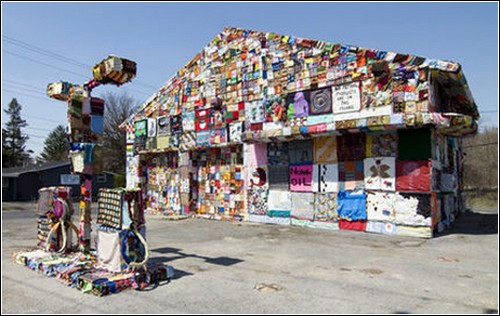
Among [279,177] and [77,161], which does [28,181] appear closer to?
[279,177]

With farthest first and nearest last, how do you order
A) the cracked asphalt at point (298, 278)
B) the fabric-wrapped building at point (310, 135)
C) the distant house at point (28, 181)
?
the distant house at point (28, 181), the fabric-wrapped building at point (310, 135), the cracked asphalt at point (298, 278)

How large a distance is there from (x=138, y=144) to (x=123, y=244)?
13.7 metres

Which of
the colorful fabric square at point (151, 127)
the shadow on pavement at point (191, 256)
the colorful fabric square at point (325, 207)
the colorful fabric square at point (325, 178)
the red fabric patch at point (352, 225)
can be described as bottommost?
the shadow on pavement at point (191, 256)

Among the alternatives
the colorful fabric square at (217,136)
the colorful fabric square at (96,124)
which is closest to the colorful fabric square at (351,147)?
the colorful fabric square at (217,136)

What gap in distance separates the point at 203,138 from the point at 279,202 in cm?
465

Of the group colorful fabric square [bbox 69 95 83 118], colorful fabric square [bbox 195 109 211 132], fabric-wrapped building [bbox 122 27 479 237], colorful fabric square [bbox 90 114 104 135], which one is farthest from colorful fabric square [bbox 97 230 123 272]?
colorful fabric square [bbox 195 109 211 132]

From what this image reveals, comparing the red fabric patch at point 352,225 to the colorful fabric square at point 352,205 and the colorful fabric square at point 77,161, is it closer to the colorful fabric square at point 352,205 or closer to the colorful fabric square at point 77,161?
the colorful fabric square at point 352,205

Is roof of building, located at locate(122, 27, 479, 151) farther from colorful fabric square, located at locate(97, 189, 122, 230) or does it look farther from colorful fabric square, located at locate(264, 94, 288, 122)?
colorful fabric square, located at locate(97, 189, 122, 230)

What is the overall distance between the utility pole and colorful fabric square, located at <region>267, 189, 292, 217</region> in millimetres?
7472

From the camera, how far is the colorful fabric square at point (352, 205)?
12555 mm

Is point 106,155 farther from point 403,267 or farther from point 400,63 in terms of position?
point 403,267

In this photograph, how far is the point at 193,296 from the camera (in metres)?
6.00

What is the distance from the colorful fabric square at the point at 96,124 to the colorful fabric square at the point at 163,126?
31.7ft

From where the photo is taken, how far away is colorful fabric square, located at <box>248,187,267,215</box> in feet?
49.3
